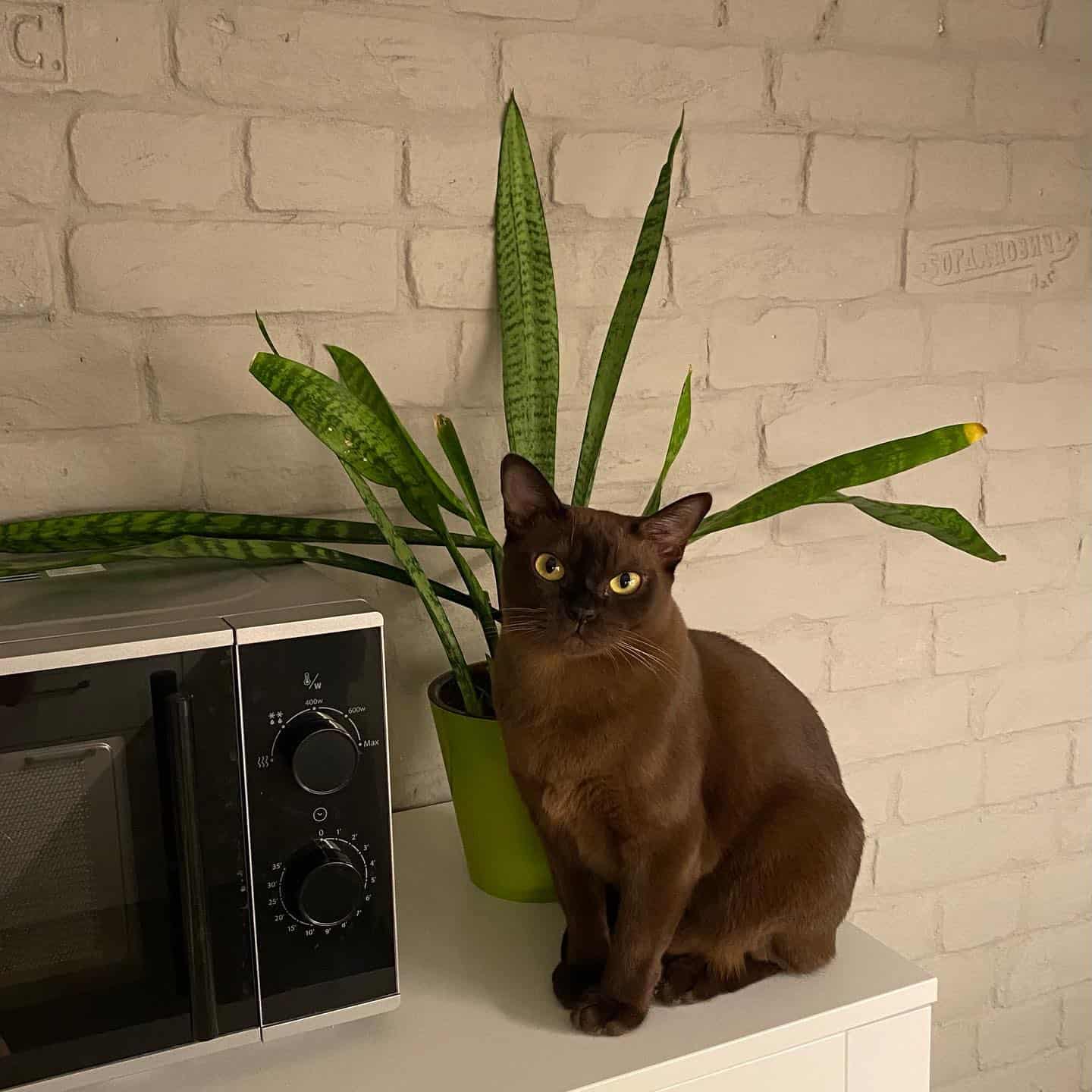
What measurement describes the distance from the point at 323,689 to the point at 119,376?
417 mm

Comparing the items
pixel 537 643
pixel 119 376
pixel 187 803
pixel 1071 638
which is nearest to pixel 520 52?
pixel 119 376

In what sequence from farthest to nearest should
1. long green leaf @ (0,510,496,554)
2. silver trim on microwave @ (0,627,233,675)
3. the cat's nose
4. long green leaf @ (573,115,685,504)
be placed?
long green leaf @ (573,115,685,504)
long green leaf @ (0,510,496,554)
the cat's nose
silver trim on microwave @ (0,627,233,675)

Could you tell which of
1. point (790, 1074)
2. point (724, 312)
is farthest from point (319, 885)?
point (724, 312)

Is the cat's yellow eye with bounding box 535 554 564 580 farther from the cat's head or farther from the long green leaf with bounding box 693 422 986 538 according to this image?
the long green leaf with bounding box 693 422 986 538

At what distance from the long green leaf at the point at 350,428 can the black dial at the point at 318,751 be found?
202mm

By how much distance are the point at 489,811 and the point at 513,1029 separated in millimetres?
202

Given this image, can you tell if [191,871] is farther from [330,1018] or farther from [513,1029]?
[513,1029]

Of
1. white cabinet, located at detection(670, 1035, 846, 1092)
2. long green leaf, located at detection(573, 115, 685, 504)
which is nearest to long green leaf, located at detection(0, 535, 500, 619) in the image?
long green leaf, located at detection(573, 115, 685, 504)

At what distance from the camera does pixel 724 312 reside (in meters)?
1.25

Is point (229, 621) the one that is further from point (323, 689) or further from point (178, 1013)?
point (178, 1013)

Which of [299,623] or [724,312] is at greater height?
[724,312]

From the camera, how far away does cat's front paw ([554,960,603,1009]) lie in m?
0.86

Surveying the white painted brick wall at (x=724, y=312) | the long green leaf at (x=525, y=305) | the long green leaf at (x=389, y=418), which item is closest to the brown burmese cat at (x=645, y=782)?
the long green leaf at (x=389, y=418)

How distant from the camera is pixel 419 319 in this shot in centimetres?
113
